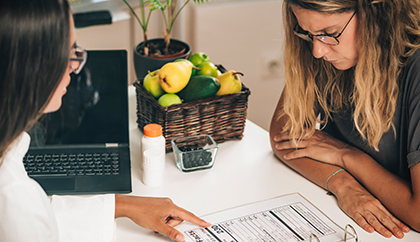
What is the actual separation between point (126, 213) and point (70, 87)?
1.64 ft

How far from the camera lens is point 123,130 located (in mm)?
1192

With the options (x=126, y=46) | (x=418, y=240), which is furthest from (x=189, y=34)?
(x=418, y=240)

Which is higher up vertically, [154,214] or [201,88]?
[201,88]

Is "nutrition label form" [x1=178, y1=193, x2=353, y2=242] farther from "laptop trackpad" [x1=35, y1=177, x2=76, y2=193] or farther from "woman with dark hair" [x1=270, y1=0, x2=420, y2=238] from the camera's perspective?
"laptop trackpad" [x1=35, y1=177, x2=76, y2=193]

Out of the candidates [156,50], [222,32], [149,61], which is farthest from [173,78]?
[222,32]

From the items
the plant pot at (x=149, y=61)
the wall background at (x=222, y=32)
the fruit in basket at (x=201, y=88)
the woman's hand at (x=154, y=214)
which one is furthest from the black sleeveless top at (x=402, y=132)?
the wall background at (x=222, y=32)

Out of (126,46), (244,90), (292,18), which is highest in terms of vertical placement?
(292,18)

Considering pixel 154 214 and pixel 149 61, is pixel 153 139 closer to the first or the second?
pixel 154 214

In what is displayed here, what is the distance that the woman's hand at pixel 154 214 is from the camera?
2.87ft

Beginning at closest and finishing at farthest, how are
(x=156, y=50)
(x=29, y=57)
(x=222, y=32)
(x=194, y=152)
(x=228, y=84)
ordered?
(x=29, y=57)
(x=194, y=152)
(x=228, y=84)
(x=156, y=50)
(x=222, y=32)

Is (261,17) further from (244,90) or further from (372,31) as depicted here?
(372,31)

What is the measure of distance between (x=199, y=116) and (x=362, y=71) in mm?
446

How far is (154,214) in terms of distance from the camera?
883 millimetres

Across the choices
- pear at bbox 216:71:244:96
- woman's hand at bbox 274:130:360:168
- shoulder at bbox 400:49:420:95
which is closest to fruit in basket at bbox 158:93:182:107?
pear at bbox 216:71:244:96
